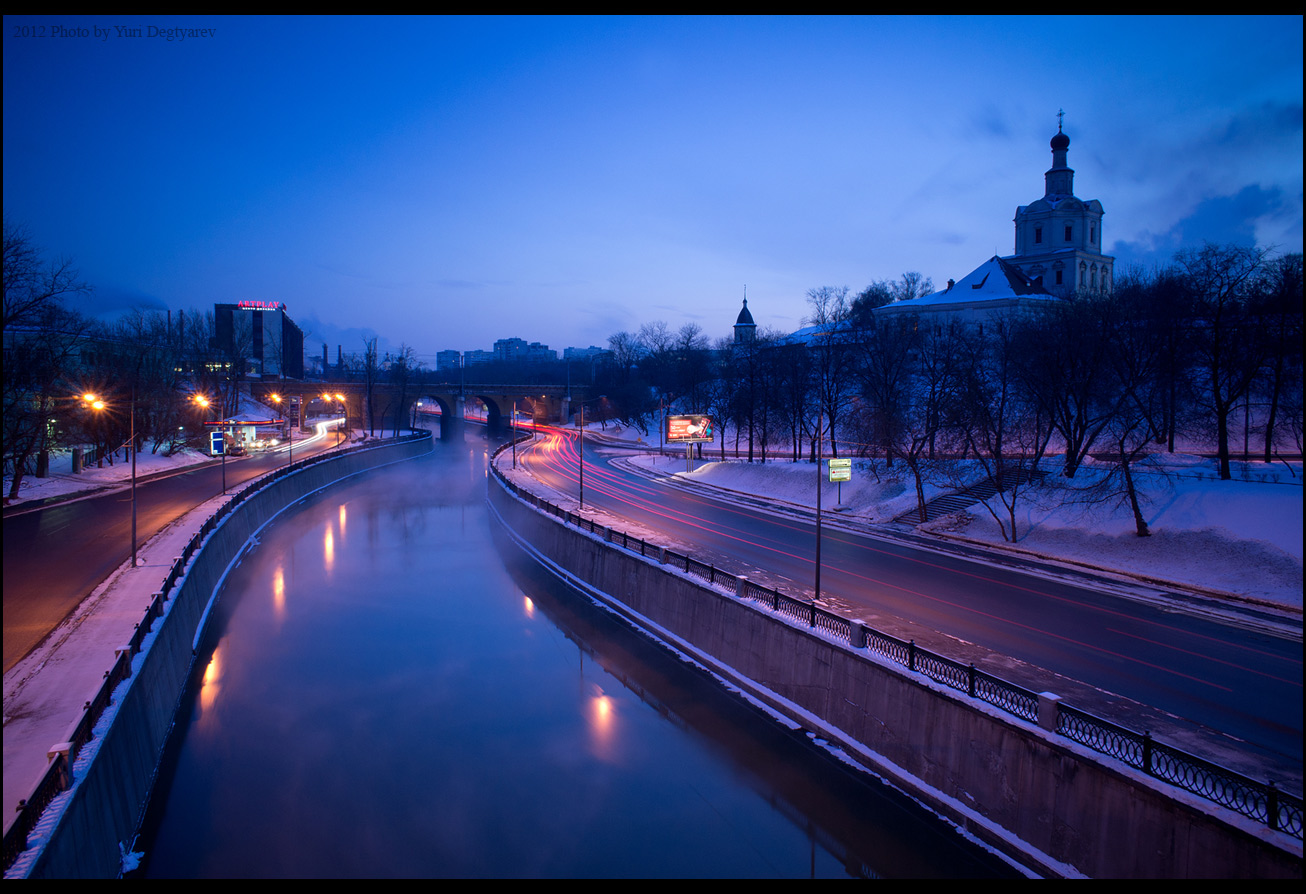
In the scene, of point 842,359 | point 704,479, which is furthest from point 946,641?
point 704,479

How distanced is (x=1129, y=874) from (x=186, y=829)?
54.2 ft

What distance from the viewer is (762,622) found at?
1858 cm

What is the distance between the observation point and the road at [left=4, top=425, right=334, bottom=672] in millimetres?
17609

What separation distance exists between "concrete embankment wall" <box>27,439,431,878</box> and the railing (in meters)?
13.7

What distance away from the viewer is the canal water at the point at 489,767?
531 inches

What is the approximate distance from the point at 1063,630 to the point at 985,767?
20.9ft

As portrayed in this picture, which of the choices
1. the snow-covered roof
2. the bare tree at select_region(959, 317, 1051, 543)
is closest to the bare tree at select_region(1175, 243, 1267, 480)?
the bare tree at select_region(959, 317, 1051, 543)

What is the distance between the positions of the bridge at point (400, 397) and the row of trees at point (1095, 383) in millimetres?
43891

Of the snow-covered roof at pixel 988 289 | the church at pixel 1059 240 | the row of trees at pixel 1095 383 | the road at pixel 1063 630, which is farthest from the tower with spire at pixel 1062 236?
the road at pixel 1063 630

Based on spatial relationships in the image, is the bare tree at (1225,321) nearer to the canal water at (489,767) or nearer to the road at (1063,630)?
the road at (1063,630)

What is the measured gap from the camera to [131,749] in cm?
1366

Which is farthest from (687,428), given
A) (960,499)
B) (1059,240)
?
(1059,240)

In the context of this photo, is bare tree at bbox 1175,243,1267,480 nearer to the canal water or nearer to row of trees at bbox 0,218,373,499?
the canal water

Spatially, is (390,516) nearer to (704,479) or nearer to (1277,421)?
(704,479)
